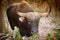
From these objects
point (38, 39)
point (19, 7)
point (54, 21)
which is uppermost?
point (19, 7)

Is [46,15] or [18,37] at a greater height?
[46,15]

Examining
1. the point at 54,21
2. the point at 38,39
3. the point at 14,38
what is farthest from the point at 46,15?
the point at 14,38

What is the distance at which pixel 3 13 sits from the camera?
9.78 feet

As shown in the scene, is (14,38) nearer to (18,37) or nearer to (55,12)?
(18,37)

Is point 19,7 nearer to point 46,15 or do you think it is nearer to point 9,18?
point 9,18

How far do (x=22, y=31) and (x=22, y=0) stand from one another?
16.5 inches

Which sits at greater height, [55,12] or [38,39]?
[55,12]

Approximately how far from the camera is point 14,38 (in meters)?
2.94

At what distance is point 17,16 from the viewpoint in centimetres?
294

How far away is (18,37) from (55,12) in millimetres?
608

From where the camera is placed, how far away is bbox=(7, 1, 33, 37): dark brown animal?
9.64 ft

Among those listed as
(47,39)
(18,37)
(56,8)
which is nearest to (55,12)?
(56,8)

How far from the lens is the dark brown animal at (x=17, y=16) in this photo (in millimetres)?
2939

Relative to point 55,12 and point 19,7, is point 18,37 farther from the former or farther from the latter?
point 55,12
